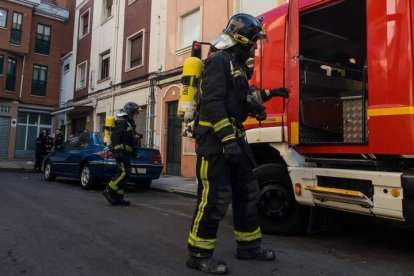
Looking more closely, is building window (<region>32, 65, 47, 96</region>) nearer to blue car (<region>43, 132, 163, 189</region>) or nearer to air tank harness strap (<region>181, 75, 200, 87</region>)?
blue car (<region>43, 132, 163, 189</region>)

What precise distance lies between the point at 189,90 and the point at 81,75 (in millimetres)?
21772

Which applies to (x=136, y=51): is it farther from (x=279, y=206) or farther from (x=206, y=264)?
(x=206, y=264)

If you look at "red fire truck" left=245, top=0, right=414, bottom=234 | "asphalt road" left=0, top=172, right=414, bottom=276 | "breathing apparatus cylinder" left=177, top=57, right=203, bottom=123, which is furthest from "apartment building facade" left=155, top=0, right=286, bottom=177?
"breathing apparatus cylinder" left=177, top=57, right=203, bottom=123

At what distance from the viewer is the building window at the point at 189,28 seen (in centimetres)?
1406

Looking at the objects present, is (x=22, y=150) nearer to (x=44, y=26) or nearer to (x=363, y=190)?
(x=44, y=26)

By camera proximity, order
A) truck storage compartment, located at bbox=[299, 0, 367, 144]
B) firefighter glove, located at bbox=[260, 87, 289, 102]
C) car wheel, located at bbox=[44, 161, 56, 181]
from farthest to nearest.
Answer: car wheel, located at bbox=[44, 161, 56, 181] → truck storage compartment, located at bbox=[299, 0, 367, 144] → firefighter glove, located at bbox=[260, 87, 289, 102]

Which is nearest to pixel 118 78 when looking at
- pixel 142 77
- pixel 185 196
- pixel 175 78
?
pixel 142 77

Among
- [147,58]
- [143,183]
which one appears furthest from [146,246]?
[147,58]

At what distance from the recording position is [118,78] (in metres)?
18.9

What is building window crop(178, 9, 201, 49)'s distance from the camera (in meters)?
14.1

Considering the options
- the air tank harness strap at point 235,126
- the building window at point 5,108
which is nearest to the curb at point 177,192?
the air tank harness strap at point 235,126

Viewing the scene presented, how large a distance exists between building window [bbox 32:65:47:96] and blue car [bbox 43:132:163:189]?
61.2 feet

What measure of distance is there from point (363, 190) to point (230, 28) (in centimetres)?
199

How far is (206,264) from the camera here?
132 inches
